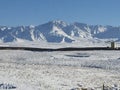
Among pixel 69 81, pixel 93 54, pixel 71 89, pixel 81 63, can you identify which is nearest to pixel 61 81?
pixel 69 81

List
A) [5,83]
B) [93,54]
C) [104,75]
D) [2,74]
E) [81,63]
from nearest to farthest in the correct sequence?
[5,83] → [2,74] → [104,75] → [81,63] → [93,54]

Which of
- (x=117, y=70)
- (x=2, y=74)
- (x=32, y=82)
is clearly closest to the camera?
(x=32, y=82)

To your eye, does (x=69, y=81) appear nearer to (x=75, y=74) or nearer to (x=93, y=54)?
(x=75, y=74)

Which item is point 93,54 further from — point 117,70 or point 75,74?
point 75,74

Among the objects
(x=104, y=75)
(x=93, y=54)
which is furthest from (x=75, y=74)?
(x=93, y=54)

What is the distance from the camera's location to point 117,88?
2645cm

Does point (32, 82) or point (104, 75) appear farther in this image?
point (104, 75)

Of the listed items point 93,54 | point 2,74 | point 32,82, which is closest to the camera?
point 32,82

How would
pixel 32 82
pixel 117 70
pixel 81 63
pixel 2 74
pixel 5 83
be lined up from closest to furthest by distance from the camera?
pixel 5 83
pixel 32 82
pixel 2 74
pixel 117 70
pixel 81 63

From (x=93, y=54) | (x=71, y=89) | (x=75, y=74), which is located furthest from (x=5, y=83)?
(x=93, y=54)

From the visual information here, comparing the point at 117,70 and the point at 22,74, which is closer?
the point at 22,74

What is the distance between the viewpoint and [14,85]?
91.5 ft

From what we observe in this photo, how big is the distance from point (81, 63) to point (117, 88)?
23578 millimetres

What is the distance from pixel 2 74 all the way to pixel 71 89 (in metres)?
9.33
